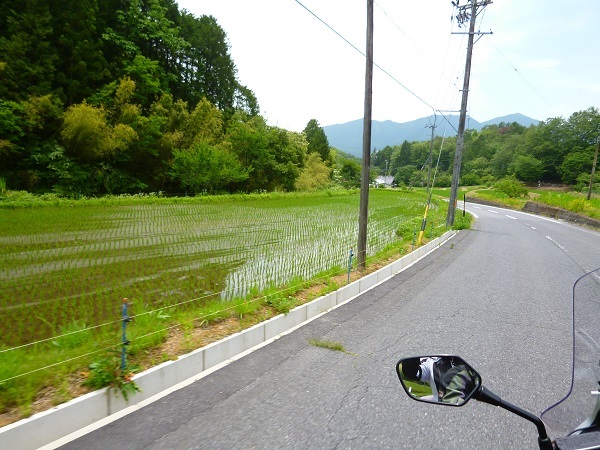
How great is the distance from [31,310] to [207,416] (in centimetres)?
404

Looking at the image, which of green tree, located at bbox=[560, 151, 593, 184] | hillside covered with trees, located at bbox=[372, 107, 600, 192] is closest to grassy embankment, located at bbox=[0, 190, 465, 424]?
hillside covered with trees, located at bbox=[372, 107, 600, 192]

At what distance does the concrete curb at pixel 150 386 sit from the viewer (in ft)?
7.73

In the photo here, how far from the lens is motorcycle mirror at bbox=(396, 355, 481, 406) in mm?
1354

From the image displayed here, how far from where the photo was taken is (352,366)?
3887 millimetres

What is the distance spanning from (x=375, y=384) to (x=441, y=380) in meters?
2.35

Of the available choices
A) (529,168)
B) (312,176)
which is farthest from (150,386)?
(529,168)

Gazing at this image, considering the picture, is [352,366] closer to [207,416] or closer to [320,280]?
[207,416]

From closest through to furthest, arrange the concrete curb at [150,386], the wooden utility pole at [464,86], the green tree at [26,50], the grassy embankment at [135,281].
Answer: the concrete curb at [150,386] < the grassy embankment at [135,281] < the wooden utility pole at [464,86] < the green tree at [26,50]

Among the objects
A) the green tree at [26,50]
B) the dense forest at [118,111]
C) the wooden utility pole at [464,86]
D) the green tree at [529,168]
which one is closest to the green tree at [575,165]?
the green tree at [529,168]

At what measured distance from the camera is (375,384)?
3.52 meters

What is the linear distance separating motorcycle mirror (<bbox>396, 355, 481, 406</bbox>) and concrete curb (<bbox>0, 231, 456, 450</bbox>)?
2419 millimetres

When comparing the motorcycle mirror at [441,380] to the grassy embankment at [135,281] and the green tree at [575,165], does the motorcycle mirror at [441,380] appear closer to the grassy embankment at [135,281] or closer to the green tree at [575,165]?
the grassy embankment at [135,281]

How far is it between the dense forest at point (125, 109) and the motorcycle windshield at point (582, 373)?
1291 centimetres

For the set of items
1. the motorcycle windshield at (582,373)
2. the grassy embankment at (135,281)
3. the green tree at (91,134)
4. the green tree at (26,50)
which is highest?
the green tree at (26,50)
